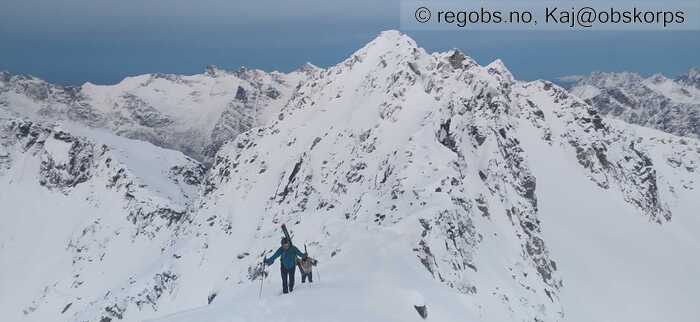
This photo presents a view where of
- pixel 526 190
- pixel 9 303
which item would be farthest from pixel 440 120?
pixel 9 303

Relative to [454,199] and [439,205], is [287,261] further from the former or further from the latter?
[454,199]

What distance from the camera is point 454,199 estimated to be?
6769 centimetres

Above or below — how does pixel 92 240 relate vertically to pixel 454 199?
below

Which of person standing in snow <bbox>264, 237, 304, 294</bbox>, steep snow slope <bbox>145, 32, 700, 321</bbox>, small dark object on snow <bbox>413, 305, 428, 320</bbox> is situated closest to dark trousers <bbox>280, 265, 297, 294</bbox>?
person standing in snow <bbox>264, 237, 304, 294</bbox>

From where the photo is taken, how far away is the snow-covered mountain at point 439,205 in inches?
2453

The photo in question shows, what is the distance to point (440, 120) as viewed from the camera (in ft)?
304

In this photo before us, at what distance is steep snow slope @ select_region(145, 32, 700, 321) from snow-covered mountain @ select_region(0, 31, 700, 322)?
31 centimetres

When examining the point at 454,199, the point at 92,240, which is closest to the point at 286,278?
the point at 454,199

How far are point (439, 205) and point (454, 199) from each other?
587 centimetres

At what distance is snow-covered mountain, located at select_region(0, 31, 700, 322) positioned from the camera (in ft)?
204

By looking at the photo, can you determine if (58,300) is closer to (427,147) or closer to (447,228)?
(427,147)

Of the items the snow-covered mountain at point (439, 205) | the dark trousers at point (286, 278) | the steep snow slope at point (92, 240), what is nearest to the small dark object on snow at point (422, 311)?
the dark trousers at point (286, 278)

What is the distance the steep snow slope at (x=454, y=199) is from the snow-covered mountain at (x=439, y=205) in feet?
1.02

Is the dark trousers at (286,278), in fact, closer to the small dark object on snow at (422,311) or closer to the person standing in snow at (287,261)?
the person standing in snow at (287,261)
